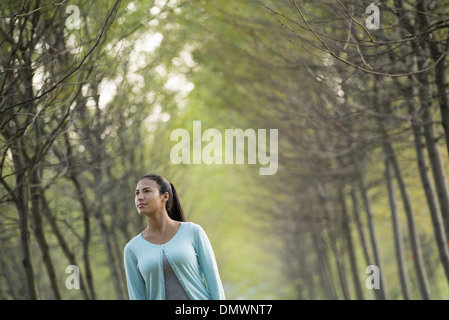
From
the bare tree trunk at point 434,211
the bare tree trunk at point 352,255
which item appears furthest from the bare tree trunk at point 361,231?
the bare tree trunk at point 434,211

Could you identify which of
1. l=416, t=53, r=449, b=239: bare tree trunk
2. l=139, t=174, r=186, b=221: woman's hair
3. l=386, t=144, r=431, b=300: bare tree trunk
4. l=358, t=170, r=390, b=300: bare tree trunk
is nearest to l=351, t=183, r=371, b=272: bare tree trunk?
l=358, t=170, r=390, b=300: bare tree trunk

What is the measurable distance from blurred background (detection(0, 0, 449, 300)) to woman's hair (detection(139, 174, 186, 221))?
102cm

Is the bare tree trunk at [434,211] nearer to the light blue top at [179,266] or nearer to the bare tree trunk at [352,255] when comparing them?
the bare tree trunk at [352,255]

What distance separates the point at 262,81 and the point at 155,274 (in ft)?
31.2

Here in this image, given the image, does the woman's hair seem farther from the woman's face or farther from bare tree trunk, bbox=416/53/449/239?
bare tree trunk, bbox=416/53/449/239

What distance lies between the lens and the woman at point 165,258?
→ 3.28 metres

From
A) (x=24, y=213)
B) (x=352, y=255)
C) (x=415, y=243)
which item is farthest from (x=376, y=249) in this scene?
(x=24, y=213)

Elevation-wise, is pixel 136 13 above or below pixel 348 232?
above

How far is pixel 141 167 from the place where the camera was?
12969 mm

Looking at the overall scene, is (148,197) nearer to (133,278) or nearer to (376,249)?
(133,278)

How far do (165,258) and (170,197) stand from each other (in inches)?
16.8
